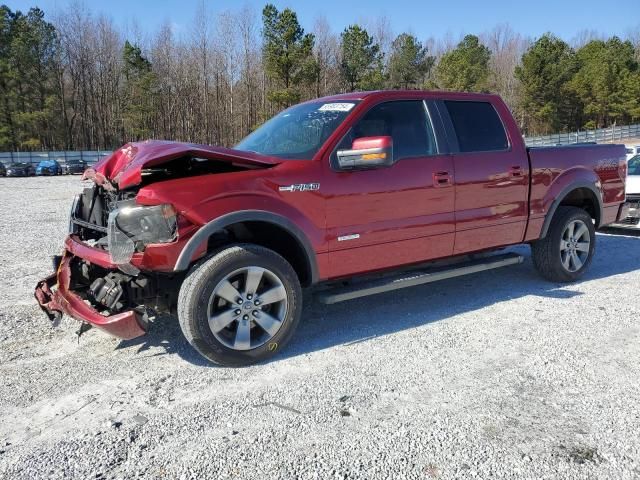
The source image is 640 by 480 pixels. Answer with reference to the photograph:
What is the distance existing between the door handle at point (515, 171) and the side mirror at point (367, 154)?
169 centimetres

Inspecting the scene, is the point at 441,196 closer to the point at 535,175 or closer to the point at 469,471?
the point at 535,175

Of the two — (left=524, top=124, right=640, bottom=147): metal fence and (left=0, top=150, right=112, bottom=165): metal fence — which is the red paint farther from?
(left=524, top=124, right=640, bottom=147): metal fence

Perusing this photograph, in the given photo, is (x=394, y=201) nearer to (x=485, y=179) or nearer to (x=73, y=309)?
(x=485, y=179)

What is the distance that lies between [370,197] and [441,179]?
78 cm

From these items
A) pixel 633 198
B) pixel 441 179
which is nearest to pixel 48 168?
pixel 633 198

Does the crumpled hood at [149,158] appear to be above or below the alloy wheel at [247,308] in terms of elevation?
above

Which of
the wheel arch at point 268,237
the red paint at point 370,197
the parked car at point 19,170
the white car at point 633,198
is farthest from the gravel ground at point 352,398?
the parked car at point 19,170

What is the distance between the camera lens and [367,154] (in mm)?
3740

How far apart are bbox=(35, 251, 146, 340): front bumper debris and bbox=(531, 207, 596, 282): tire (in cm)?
413

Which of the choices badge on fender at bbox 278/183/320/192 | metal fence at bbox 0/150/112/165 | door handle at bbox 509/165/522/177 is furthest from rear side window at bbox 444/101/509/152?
metal fence at bbox 0/150/112/165

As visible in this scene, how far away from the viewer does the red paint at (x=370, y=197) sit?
3420 millimetres

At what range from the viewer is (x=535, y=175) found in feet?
17.0

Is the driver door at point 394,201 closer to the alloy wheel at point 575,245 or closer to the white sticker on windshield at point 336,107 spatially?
the white sticker on windshield at point 336,107

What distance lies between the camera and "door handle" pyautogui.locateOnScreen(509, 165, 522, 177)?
4977 mm
